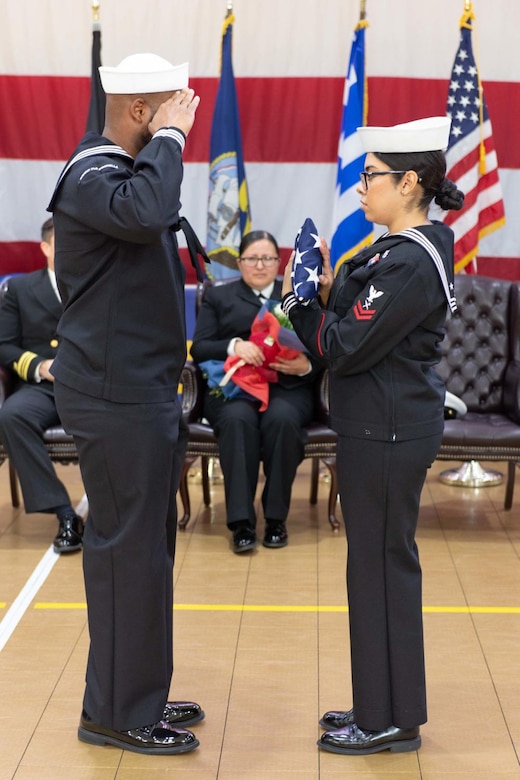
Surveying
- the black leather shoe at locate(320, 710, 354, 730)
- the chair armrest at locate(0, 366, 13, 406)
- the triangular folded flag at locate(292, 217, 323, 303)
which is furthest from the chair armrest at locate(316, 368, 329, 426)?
the triangular folded flag at locate(292, 217, 323, 303)

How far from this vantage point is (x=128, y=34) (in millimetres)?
6309

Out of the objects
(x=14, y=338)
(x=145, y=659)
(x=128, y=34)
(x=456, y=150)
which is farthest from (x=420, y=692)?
(x=128, y=34)

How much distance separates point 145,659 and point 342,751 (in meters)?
0.56

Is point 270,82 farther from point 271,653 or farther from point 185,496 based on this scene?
point 271,653

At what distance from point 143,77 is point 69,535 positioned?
2.44 meters

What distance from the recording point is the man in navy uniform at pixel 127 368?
8.47 ft

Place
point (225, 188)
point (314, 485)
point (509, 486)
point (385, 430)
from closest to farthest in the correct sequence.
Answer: point (385, 430) < point (509, 486) < point (314, 485) < point (225, 188)

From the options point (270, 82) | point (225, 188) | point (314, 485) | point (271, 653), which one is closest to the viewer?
point (271, 653)

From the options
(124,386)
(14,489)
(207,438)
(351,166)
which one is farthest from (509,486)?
(124,386)

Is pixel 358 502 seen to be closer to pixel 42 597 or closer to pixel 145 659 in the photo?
pixel 145 659

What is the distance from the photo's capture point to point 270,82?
6.34m

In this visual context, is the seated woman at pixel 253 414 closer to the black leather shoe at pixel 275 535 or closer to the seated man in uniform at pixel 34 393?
the black leather shoe at pixel 275 535

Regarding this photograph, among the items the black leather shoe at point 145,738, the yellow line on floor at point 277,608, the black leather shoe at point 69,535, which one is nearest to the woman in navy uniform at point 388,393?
the black leather shoe at point 145,738

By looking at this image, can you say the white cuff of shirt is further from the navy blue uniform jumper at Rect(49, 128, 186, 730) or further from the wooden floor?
the navy blue uniform jumper at Rect(49, 128, 186, 730)
